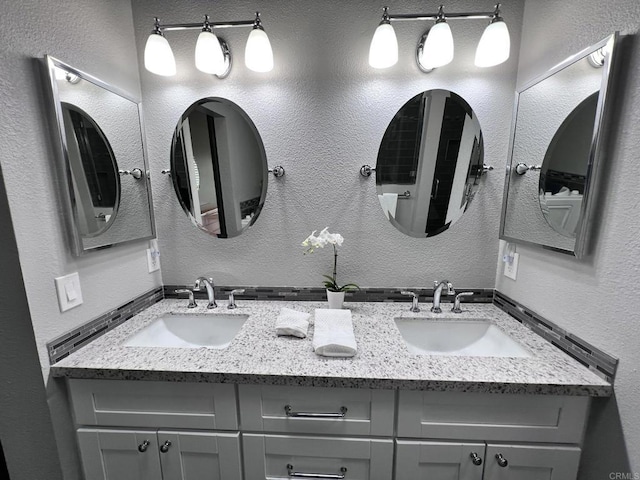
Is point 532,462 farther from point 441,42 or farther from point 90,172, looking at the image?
point 90,172

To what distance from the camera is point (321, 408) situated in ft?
2.65

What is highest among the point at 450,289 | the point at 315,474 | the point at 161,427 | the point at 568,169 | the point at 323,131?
the point at 323,131

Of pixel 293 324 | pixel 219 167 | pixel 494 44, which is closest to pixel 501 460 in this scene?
pixel 293 324

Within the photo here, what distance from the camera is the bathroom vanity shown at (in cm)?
77

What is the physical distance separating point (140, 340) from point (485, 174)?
5.62ft

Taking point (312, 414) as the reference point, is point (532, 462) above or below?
below

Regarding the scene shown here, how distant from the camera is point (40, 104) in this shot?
81 centimetres

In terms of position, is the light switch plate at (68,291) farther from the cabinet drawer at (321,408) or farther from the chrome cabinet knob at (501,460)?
the chrome cabinet knob at (501,460)

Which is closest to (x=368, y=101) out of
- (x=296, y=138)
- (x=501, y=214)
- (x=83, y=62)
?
(x=296, y=138)

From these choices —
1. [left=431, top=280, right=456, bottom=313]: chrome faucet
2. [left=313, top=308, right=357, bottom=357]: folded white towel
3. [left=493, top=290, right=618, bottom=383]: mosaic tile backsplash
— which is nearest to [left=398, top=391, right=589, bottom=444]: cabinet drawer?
[left=493, top=290, right=618, bottom=383]: mosaic tile backsplash

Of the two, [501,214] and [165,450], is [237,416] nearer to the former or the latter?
[165,450]

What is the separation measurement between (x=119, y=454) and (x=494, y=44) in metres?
2.07

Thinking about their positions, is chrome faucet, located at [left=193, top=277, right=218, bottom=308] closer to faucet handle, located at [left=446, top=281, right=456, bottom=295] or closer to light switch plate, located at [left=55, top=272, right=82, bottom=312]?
light switch plate, located at [left=55, top=272, right=82, bottom=312]

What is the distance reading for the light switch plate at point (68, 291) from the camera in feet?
2.82
